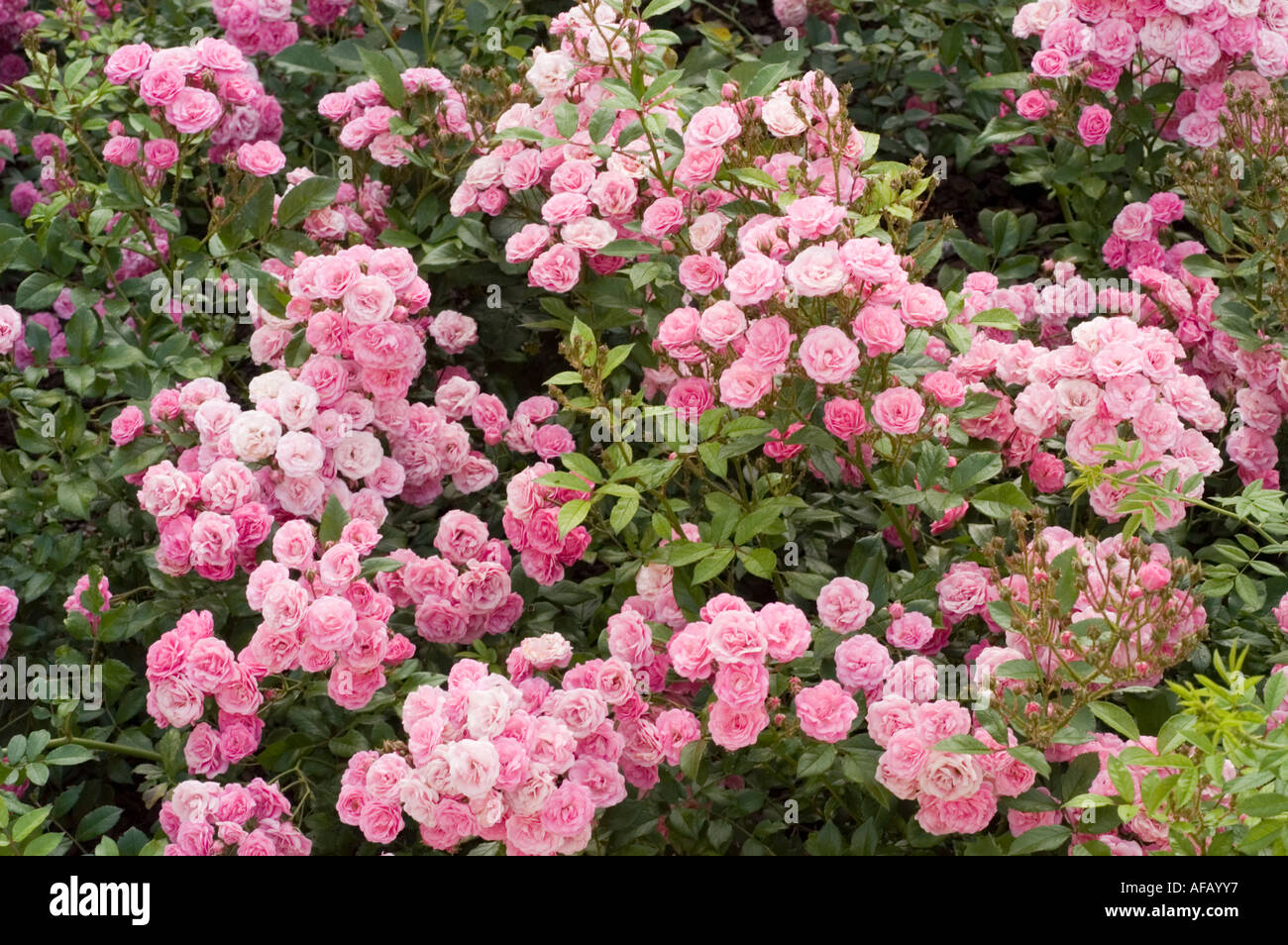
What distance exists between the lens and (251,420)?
8.91 ft

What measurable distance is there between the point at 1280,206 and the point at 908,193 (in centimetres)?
101

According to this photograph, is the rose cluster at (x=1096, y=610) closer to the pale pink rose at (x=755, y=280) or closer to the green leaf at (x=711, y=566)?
the green leaf at (x=711, y=566)

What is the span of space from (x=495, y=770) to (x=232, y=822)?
22.5 inches

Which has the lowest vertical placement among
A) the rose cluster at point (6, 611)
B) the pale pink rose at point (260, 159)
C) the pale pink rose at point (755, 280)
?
the rose cluster at point (6, 611)

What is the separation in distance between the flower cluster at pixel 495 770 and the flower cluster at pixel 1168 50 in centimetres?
196

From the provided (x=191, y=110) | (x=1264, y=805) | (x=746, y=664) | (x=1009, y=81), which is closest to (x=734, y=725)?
(x=746, y=664)

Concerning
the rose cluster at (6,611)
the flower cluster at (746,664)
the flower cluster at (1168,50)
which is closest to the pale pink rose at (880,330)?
the flower cluster at (746,664)

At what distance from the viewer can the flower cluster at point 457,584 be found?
2.72 meters

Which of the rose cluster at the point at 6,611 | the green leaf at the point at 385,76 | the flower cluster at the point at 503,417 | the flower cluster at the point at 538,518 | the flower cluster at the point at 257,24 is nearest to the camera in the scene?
the flower cluster at the point at 538,518

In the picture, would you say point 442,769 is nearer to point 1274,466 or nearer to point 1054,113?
point 1274,466

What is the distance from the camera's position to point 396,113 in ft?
11.4

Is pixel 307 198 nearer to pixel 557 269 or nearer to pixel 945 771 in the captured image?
pixel 557 269

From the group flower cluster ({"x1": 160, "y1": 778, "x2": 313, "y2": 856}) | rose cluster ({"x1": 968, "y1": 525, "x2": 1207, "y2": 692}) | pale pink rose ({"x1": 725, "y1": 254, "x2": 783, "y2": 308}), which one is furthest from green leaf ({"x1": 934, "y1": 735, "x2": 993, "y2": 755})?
flower cluster ({"x1": 160, "y1": 778, "x2": 313, "y2": 856})
